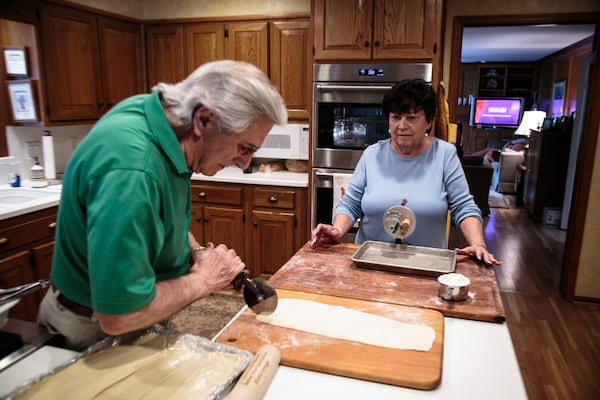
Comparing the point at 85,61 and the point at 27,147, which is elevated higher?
the point at 85,61

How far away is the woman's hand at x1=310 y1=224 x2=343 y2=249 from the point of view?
178cm

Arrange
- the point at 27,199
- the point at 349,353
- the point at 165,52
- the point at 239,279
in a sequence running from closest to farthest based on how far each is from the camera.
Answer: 1. the point at 349,353
2. the point at 239,279
3. the point at 27,199
4. the point at 165,52

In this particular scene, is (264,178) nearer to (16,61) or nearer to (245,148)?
(16,61)

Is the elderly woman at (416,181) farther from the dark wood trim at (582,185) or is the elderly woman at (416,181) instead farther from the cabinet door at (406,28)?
the dark wood trim at (582,185)

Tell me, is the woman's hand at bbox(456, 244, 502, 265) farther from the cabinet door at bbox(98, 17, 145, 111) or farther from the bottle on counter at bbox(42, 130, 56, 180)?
the cabinet door at bbox(98, 17, 145, 111)

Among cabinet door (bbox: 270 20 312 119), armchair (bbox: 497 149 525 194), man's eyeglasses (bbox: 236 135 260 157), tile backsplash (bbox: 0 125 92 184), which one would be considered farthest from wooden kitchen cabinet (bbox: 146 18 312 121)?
armchair (bbox: 497 149 525 194)

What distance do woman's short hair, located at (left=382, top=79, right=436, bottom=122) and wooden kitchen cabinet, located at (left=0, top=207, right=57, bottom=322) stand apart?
2.00 metres

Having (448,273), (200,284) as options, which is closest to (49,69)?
(200,284)

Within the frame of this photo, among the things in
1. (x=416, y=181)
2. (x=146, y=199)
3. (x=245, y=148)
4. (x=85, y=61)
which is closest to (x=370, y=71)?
(x=416, y=181)

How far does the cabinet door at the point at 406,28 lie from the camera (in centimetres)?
280

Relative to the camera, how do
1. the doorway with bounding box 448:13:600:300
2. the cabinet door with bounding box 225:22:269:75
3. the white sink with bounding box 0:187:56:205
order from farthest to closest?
the cabinet door with bounding box 225:22:269:75 → the doorway with bounding box 448:13:600:300 → the white sink with bounding box 0:187:56:205

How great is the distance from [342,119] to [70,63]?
1.90m

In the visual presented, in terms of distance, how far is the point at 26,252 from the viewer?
2.46 metres

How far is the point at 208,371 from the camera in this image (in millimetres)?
916
